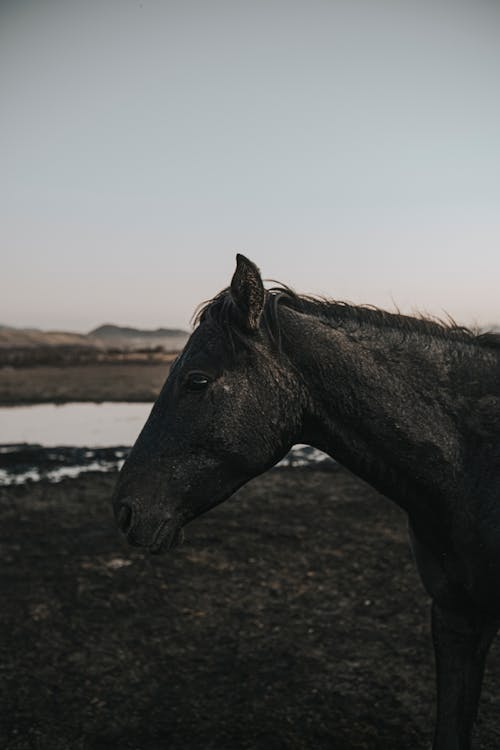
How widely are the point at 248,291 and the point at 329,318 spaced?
0.50m

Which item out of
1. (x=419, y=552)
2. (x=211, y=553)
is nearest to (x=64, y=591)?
A: (x=211, y=553)

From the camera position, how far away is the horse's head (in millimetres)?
2596

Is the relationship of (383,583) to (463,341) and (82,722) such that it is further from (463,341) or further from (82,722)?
(463,341)

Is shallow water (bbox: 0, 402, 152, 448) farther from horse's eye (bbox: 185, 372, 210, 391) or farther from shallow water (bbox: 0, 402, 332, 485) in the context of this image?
horse's eye (bbox: 185, 372, 210, 391)

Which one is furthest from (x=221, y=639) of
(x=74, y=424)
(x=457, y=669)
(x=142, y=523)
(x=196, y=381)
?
(x=74, y=424)

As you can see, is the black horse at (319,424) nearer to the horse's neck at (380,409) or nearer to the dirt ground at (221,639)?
the horse's neck at (380,409)

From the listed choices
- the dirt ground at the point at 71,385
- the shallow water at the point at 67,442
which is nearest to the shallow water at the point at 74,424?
the shallow water at the point at 67,442

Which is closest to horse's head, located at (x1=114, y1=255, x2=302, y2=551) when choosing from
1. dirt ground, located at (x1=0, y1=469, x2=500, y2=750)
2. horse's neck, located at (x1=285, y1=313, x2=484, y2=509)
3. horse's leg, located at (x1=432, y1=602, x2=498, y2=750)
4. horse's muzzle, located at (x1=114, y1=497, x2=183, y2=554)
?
horse's muzzle, located at (x1=114, y1=497, x2=183, y2=554)

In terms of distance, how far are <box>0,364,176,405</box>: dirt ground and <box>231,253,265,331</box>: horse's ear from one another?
23.4 meters

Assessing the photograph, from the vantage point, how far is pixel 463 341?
9.55 ft

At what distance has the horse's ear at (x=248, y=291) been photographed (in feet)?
8.12

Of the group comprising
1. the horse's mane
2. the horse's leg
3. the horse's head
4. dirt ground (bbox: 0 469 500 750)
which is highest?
the horse's mane

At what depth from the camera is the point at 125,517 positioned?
A: 2.61 metres

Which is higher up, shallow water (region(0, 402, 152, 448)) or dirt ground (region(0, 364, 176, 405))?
dirt ground (region(0, 364, 176, 405))
